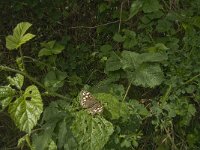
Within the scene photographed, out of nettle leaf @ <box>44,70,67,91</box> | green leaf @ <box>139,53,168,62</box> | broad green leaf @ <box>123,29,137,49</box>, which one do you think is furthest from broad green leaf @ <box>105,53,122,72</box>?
broad green leaf @ <box>123,29,137,49</box>

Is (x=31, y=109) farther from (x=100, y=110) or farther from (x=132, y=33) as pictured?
(x=132, y=33)

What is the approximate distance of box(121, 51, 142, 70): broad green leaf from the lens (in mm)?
1998

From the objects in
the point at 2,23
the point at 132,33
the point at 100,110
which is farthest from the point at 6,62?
the point at 100,110

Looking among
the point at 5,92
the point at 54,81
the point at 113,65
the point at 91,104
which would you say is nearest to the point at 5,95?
the point at 5,92

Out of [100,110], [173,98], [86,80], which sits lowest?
[86,80]

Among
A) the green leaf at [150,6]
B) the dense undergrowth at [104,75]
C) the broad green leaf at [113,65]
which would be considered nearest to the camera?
the dense undergrowth at [104,75]

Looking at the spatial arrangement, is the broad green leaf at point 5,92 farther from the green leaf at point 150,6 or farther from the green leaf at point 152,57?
the green leaf at point 150,6

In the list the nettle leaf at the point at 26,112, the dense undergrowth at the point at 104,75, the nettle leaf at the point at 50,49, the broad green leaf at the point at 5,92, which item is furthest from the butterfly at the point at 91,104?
the nettle leaf at the point at 50,49

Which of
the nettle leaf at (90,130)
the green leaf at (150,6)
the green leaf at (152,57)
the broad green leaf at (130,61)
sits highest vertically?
the green leaf at (150,6)

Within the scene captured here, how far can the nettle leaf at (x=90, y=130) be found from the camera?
1613mm

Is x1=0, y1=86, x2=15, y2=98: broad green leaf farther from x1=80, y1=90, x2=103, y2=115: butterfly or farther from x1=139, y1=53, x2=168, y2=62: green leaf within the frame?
x1=139, y1=53, x2=168, y2=62: green leaf

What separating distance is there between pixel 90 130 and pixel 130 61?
0.52 metres

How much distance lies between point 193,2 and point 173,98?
2.43 feet

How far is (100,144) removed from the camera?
161cm
